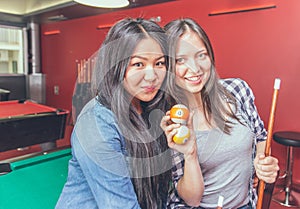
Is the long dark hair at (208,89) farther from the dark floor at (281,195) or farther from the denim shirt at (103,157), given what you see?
the dark floor at (281,195)

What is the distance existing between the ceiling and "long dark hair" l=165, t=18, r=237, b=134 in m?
2.59

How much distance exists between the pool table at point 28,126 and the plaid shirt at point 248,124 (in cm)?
186

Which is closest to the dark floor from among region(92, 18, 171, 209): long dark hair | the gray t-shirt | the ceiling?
the gray t-shirt

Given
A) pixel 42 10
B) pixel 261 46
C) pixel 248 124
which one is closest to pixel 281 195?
pixel 261 46

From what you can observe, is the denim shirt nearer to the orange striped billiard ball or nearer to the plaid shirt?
the orange striped billiard ball

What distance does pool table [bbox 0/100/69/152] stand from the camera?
2461 millimetres

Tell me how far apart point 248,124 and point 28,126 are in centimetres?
207

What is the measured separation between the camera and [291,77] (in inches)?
107

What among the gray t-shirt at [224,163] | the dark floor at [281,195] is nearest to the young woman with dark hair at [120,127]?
the gray t-shirt at [224,163]

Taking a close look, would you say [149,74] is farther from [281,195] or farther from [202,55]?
[281,195]

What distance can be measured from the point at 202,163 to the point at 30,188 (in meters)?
0.77

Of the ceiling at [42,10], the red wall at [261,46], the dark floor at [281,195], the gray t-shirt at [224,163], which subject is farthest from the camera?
the ceiling at [42,10]

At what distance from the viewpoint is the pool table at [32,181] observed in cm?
119

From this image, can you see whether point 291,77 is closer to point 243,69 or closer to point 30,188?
point 243,69
